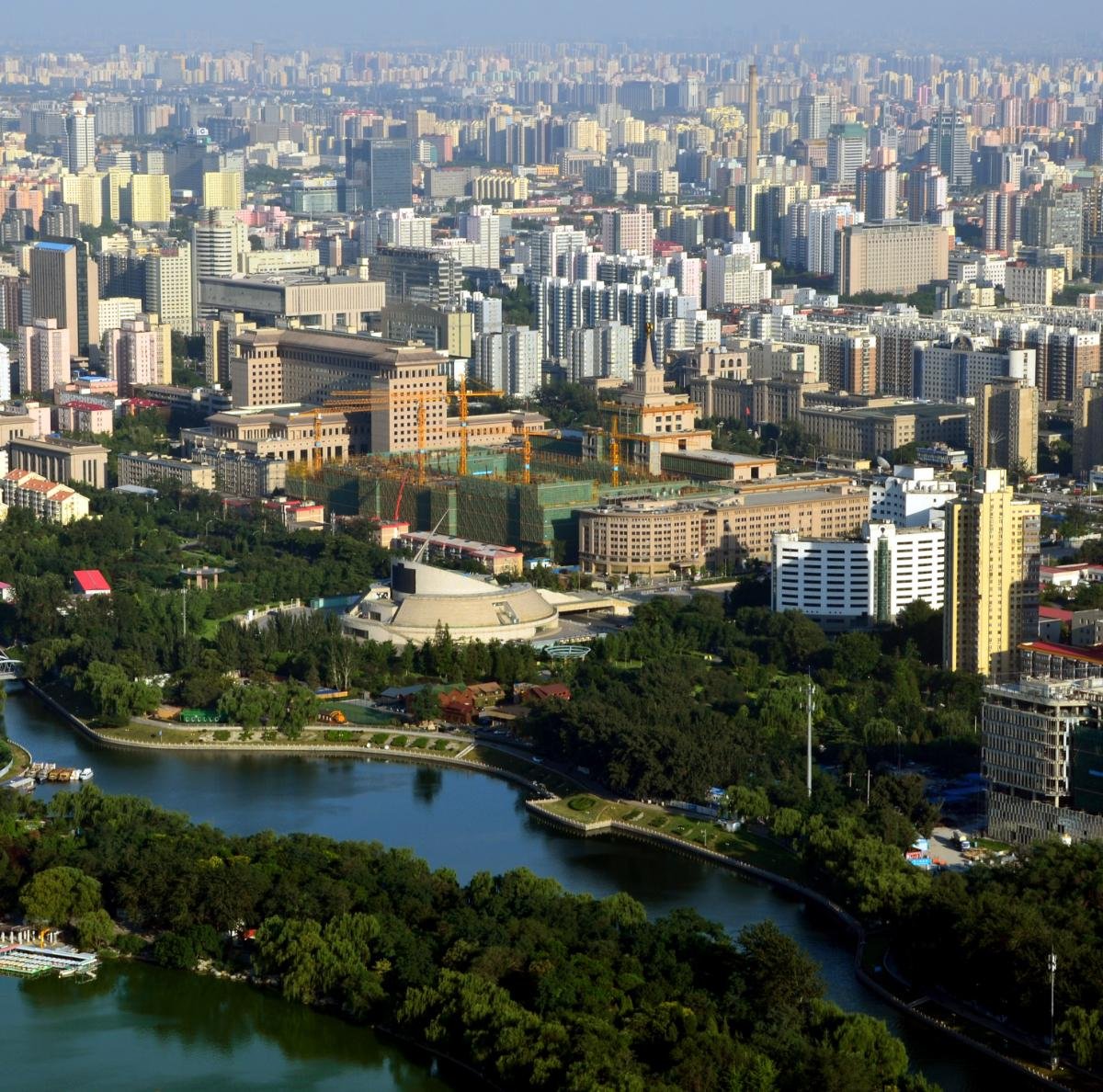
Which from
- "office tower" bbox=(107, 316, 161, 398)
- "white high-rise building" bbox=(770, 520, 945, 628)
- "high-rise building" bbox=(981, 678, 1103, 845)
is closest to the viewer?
"high-rise building" bbox=(981, 678, 1103, 845)

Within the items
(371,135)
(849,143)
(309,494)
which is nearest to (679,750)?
(309,494)

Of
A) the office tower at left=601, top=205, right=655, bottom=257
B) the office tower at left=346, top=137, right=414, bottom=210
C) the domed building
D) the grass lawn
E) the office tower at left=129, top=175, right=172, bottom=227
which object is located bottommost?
the grass lawn

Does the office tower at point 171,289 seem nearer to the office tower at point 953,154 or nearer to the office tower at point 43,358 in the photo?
the office tower at point 43,358

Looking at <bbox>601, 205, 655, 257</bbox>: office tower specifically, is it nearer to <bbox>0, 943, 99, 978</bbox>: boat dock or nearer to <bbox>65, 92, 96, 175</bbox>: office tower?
<bbox>65, 92, 96, 175</bbox>: office tower

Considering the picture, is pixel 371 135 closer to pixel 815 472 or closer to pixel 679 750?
pixel 815 472

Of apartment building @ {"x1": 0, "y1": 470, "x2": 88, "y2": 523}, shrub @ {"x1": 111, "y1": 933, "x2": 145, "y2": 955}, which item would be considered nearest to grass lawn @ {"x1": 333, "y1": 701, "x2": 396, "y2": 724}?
shrub @ {"x1": 111, "y1": 933, "x2": 145, "y2": 955}
